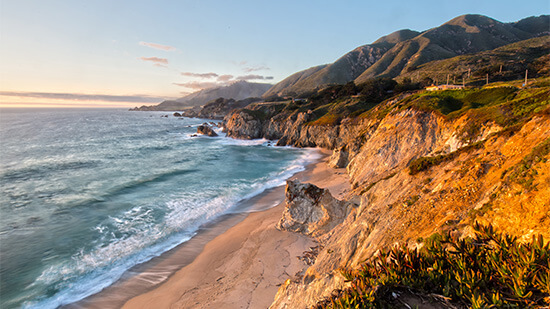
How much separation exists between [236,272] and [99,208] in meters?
19.4

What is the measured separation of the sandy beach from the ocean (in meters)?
3.56

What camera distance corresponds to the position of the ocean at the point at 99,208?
1499 cm

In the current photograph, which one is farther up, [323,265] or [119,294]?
[323,265]

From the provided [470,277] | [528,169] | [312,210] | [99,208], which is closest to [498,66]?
[312,210]

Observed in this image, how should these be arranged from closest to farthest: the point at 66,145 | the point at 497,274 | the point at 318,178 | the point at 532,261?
the point at 532,261
the point at 497,274
the point at 318,178
the point at 66,145

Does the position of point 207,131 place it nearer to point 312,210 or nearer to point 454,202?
point 312,210

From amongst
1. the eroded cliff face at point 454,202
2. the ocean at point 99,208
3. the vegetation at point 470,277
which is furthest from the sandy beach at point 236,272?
the vegetation at point 470,277

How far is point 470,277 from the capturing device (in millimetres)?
4492

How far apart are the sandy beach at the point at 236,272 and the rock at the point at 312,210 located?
778mm

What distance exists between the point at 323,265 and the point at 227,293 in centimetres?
593

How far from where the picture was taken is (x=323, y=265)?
926 centimetres

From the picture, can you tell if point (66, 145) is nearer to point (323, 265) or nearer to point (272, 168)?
point (272, 168)

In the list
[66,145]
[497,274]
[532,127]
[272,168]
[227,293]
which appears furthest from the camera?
[66,145]

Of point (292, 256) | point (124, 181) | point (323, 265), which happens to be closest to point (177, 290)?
point (292, 256)
